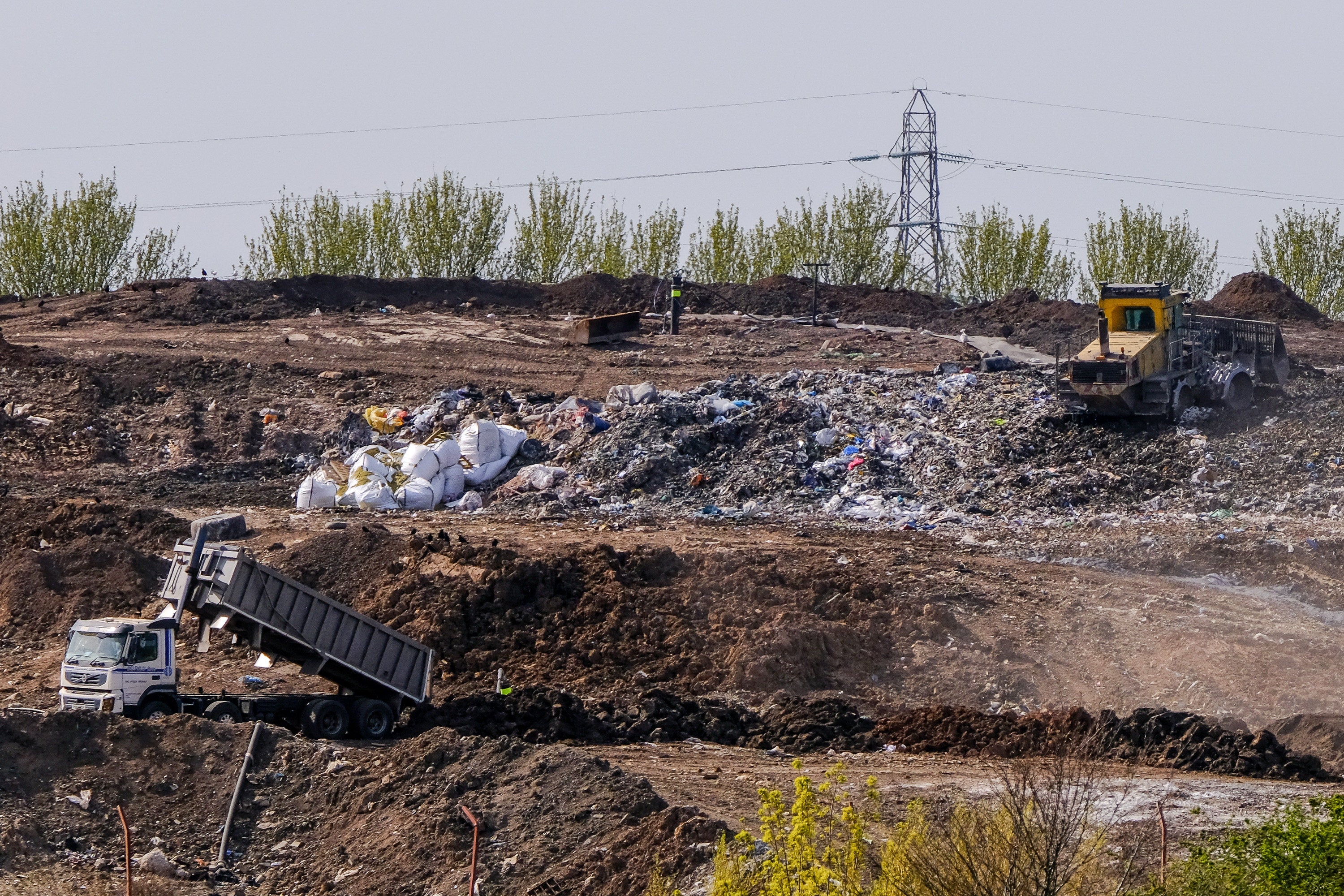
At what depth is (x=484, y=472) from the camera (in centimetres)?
2433

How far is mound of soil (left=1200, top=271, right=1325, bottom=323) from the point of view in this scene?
3959 centimetres

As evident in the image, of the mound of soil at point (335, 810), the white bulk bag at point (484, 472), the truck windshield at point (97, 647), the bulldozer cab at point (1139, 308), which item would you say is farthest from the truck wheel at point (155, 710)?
the bulldozer cab at point (1139, 308)

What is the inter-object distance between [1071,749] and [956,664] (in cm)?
548

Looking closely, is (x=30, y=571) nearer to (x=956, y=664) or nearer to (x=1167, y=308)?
(x=956, y=664)

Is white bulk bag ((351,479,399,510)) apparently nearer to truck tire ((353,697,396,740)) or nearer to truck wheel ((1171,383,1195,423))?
truck tire ((353,697,396,740))

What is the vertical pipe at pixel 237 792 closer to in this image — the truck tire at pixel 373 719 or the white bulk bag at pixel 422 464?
the truck tire at pixel 373 719

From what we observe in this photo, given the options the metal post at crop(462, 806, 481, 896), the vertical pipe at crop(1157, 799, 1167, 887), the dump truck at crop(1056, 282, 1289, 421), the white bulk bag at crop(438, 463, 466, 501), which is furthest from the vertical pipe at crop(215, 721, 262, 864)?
the dump truck at crop(1056, 282, 1289, 421)

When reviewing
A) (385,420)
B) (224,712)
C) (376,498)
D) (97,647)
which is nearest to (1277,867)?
(224,712)

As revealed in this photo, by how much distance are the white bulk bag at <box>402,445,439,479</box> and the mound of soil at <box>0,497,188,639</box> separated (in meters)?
4.21

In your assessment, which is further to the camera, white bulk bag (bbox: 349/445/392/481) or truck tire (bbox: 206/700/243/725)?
white bulk bag (bbox: 349/445/392/481)

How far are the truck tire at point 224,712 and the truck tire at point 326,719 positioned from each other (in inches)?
23.9

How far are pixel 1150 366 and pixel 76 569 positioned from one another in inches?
632

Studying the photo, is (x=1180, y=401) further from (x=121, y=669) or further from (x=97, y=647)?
(x=97, y=647)

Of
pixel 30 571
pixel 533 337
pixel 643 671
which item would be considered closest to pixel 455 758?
pixel 643 671
